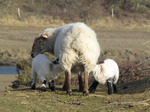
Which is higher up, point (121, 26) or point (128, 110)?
point (121, 26)

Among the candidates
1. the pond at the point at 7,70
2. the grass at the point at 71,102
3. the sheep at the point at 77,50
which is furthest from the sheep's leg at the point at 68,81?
the pond at the point at 7,70

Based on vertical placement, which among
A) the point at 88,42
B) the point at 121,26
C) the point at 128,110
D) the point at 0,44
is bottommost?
the point at 128,110

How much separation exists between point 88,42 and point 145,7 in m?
40.6

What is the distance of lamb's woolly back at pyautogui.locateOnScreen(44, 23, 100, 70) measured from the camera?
541 inches

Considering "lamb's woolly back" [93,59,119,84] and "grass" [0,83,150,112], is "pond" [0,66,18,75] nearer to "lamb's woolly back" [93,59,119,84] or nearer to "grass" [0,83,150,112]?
"lamb's woolly back" [93,59,119,84]

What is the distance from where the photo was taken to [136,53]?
34031 mm

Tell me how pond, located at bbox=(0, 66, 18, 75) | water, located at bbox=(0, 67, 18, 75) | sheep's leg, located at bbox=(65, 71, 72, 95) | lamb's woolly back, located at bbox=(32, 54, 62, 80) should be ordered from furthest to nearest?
1. water, located at bbox=(0, 67, 18, 75)
2. pond, located at bbox=(0, 66, 18, 75)
3. lamb's woolly back, located at bbox=(32, 54, 62, 80)
4. sheep's leg, located at bbox=(65, 71, 72, 95)

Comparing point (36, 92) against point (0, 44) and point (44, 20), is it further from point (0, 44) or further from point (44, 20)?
point (44, 20)

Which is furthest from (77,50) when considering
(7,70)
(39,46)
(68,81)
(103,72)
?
(7,70)

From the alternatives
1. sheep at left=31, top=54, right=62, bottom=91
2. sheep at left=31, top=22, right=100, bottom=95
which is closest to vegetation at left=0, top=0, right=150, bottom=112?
sheep at left=31, top=54, right=62, bottom=91

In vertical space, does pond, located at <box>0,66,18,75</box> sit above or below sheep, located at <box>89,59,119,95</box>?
above

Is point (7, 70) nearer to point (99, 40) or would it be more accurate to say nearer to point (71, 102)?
point (99, 40)

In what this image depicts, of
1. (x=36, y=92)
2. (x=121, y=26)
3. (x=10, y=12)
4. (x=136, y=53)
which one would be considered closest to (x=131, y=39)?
(x=136, y=53)

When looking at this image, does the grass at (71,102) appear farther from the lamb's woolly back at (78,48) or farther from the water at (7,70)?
the water at (7,70)
